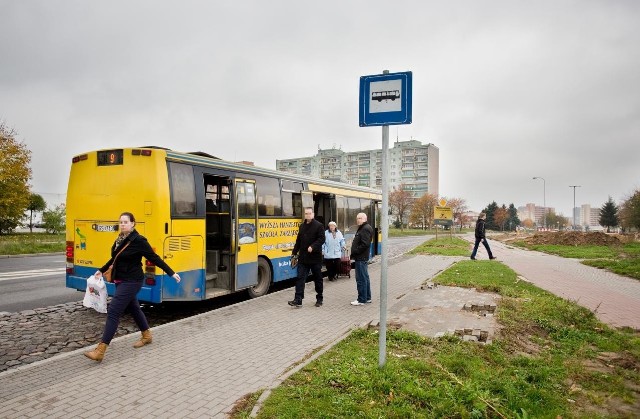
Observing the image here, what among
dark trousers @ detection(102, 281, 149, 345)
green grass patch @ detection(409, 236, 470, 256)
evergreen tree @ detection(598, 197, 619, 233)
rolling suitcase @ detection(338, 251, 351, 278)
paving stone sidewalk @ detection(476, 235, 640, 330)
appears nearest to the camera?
dark trousers @ detection(102, 281, 149, 345)

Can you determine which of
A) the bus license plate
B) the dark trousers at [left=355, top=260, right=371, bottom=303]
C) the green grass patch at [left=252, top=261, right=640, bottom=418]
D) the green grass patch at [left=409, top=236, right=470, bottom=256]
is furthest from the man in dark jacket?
the green grass patch at [left=409, top=236, right=470, bottom=256]

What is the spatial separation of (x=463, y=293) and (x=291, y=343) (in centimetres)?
545

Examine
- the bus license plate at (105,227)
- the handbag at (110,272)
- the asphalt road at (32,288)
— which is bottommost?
the asphalt road at (32,288)

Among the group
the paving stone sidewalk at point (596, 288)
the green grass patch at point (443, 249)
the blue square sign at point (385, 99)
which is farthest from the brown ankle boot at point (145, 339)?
the green grass patch at point (443, 249)

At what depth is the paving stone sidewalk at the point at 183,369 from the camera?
3.80m

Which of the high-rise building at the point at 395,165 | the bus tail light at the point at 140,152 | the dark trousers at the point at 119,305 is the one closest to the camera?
the dark trousers at the point at 119,305

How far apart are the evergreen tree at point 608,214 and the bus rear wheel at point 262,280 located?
9916 centimetres

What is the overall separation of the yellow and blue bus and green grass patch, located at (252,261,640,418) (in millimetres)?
3328

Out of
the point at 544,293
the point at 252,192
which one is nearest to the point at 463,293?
the point at 544,293

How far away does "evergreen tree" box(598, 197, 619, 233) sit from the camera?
86525 millimetres

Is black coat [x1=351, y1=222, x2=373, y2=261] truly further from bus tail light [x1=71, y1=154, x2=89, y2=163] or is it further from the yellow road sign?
the yellow road sign

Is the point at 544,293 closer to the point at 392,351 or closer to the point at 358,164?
the point at 392,351

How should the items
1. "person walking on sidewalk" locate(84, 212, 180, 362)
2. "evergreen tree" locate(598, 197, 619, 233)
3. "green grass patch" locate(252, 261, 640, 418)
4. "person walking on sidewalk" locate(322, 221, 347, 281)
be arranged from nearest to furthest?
"green grass patch" locate(252, 261, 640, 418), "person walking on sidewalk" locate(84, 212, 180, 362), "person walking on sidewalk" locate(322, 221, 347, 281), "evergreen tree" locate(598, 197, 619, 233)

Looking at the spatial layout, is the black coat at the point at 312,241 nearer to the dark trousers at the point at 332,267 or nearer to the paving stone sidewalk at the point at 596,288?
the dark trousers at the point at 332,267
